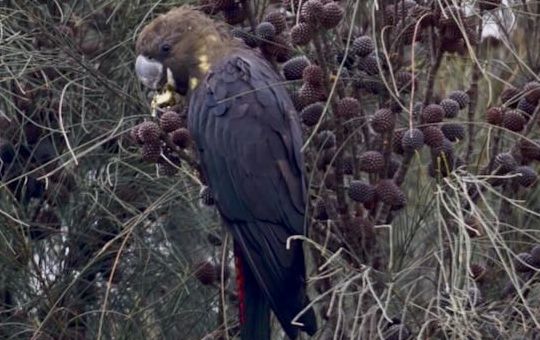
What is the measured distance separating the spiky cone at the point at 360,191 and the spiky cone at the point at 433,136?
0.33ft

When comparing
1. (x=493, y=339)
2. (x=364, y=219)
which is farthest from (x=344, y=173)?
(x=493, y=339)

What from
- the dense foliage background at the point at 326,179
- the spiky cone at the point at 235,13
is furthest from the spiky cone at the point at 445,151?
A: the spiky cone at the point at 235,13

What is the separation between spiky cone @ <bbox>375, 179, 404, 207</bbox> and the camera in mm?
1668

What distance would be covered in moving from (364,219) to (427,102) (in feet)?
0.61

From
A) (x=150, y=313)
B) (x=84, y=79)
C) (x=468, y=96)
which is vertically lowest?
(x=150, y=313)

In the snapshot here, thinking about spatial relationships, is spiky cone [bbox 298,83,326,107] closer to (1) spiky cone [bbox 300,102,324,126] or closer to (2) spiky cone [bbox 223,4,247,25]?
(1) spiky cone [bbox 300,102,324,126]

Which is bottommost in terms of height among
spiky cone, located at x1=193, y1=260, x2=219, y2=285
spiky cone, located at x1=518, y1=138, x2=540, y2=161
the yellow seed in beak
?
spiky cone, located at x1=193, y1=260, x2=219, y2=285

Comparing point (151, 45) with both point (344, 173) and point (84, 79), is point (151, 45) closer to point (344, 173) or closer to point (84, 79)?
point (84, 79)

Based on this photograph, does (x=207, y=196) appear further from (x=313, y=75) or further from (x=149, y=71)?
(x=313, y=75)

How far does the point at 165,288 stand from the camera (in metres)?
2.21

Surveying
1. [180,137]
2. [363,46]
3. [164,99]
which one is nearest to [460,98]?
[363,46]

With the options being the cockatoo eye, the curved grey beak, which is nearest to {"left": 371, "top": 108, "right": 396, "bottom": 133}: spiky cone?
the curved grey beak

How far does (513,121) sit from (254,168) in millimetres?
528

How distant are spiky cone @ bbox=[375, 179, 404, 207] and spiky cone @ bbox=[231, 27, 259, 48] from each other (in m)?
0.31
